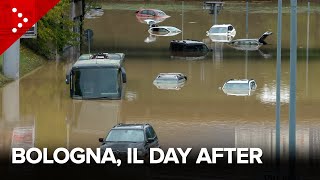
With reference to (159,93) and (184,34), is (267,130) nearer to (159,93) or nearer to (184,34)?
(159,93)

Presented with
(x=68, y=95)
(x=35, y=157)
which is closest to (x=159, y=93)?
(x=68, y=95)

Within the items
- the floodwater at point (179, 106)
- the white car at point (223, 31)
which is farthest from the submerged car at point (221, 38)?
the floodwater at point (179, 106)

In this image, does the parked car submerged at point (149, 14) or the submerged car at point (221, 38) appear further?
the parked car submerged at point (149, 14)

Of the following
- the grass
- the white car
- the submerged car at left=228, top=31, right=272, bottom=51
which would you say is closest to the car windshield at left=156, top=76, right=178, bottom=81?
the grass

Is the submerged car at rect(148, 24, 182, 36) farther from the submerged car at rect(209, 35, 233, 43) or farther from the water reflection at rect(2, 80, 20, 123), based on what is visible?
the water reflection at rect(2, 80, 20, 123)

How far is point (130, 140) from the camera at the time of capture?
3231cm

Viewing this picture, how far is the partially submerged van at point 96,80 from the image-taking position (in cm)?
5441

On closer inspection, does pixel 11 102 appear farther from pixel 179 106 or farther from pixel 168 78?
pixel 168 78

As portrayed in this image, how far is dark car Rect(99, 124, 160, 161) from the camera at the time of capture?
31688 millimetres

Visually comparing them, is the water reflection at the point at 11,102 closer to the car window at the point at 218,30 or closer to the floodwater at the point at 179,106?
the floodwater at the point at 179,106

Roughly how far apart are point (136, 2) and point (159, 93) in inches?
3926

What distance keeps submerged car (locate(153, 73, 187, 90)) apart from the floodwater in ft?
2.23

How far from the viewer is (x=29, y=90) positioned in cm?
5919

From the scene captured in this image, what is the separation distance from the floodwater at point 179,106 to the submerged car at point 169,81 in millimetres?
680
